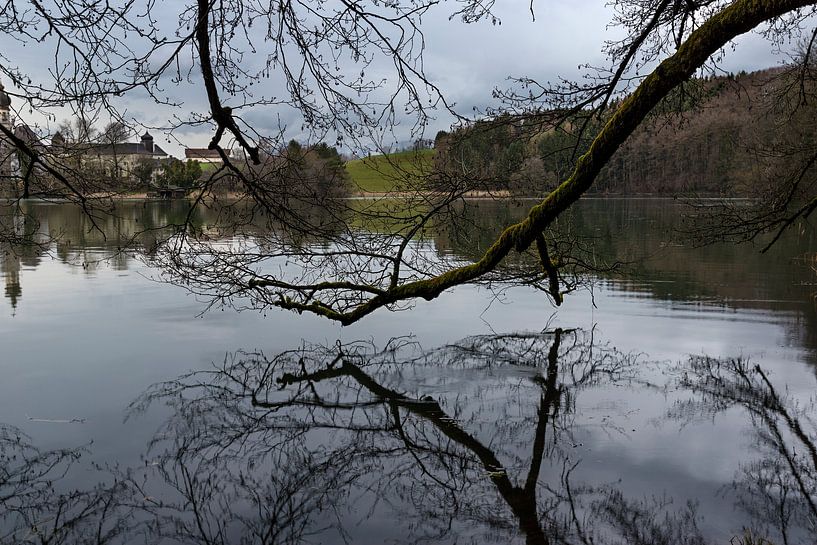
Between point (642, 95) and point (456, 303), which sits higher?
point (642, 95)

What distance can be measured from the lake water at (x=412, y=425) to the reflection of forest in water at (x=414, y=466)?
3cm

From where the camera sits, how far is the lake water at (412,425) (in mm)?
6230

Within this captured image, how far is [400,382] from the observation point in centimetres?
1043

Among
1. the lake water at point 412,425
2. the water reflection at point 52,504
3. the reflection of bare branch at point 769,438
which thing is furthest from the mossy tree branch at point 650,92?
the water reflection at point 52,504

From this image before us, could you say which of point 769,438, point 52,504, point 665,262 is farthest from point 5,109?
point 665,262

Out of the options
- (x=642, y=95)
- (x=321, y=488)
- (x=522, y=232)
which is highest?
(x=642, y=95)

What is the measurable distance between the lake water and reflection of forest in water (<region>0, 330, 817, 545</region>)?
0.03 meters

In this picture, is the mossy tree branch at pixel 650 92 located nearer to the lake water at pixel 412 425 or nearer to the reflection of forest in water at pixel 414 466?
the reflection of forest in water at pixel 414 466

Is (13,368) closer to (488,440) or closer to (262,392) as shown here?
(262,392)

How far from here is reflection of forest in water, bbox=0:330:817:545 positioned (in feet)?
19.9

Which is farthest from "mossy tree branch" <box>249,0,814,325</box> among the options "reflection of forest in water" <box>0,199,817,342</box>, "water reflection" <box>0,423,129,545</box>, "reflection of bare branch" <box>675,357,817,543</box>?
"water reflection" <box>0,423,129,545</box>

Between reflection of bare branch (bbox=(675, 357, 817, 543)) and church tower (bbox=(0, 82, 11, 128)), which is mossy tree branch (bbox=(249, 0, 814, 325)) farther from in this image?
church tower (bbox=(0, 82, 11, 128))

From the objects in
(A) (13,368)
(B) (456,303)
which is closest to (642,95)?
(A) (13,368)

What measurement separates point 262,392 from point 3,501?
12.8 feet
